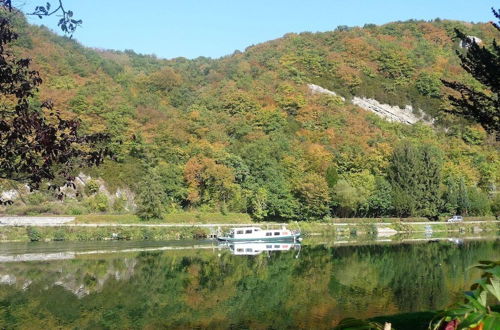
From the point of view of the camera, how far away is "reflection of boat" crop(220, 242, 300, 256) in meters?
35.8

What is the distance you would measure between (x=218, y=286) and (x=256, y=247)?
738 inches

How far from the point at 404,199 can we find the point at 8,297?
46.3m

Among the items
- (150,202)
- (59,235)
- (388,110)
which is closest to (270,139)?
(150,202)

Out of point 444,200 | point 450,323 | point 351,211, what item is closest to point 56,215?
point 351,211

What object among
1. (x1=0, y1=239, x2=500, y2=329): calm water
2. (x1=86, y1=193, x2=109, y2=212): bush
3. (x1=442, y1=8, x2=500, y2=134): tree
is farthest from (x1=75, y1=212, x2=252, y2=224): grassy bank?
(x1=442, y1=8, x2=500, y2=134): tree

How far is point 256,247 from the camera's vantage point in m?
39.8

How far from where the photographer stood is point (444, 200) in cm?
6050

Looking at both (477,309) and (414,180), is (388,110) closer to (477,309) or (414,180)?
(414,180)

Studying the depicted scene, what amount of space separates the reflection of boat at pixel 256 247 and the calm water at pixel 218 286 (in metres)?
1.71

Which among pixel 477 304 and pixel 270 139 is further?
pixel 270 139

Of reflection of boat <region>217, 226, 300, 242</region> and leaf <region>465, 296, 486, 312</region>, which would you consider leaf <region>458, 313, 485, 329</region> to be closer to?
leaf <region>465, 296, 486, 312</region>

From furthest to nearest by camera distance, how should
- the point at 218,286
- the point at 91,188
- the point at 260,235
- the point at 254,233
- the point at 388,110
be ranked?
the point at 388,110, the point at 91,188, the point at 260,235, the point at 254,233, the point at 218,286

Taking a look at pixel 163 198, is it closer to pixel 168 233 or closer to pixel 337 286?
pixel 168 233

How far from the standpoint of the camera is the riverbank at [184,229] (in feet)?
133
